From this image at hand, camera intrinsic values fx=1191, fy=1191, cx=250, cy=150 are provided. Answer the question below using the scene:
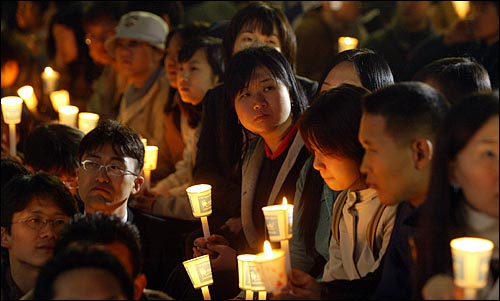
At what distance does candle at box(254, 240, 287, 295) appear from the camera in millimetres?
3475

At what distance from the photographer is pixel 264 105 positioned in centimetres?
501

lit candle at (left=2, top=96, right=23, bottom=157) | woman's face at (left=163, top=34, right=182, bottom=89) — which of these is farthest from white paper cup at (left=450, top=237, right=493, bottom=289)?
woman's face at (left=163, top=34, right=182, bottom=89)

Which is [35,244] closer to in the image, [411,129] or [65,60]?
[411,129]

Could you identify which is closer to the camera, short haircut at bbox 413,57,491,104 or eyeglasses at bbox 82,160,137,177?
short haircut at bbox 413,57,491,104

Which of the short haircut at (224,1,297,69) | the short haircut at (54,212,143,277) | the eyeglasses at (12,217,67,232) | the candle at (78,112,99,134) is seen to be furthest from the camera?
the candle at (78,112,99,134)

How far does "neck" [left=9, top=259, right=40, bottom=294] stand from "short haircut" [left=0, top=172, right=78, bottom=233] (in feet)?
0.63

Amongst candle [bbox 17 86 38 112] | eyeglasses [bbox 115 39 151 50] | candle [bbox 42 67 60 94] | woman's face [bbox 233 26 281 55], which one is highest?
eyeglasses [bbox 115 39 151 50]

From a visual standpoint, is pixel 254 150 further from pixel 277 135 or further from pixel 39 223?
pixel 39 223

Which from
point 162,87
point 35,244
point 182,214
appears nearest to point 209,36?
point 162,87

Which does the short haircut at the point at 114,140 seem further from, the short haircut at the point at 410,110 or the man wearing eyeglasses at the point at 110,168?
the short haircut at the point at 410,110

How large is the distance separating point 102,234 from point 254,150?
1672mm

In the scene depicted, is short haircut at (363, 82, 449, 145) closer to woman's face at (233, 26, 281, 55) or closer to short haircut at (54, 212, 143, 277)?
short haircut at (54, 212, 143, 277)

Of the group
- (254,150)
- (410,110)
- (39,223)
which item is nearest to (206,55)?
(254,150)

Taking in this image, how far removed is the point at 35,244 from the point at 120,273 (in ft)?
3.81
